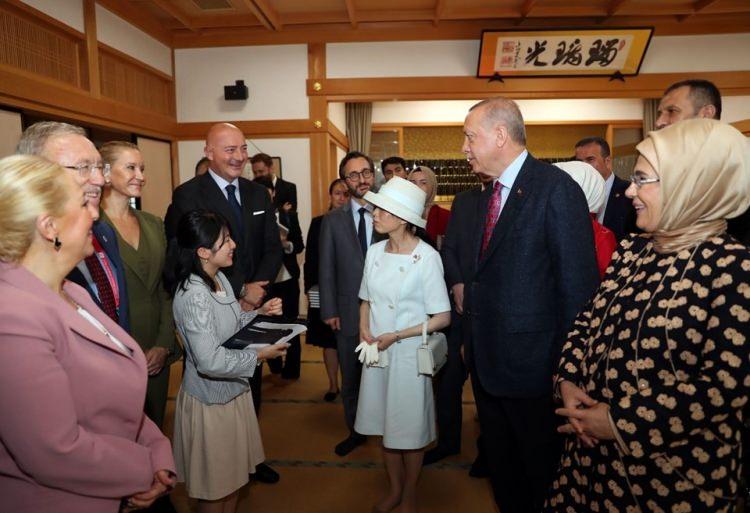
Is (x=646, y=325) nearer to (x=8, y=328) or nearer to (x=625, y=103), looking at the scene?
(x=8, y=328)

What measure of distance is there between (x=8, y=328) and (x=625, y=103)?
9416mm

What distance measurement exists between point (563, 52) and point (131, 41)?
4.92 m

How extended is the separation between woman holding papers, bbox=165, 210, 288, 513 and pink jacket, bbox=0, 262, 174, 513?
59cm

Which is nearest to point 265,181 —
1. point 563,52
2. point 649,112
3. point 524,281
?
point 524,281

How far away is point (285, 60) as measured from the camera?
606 centimetres

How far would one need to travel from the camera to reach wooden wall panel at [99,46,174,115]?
4.88m

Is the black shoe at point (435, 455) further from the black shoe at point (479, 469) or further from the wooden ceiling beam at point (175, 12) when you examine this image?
the wooden ceiling beam at point (175, 12)

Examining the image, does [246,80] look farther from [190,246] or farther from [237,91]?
[190,246]

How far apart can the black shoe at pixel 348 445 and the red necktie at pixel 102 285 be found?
1.59m

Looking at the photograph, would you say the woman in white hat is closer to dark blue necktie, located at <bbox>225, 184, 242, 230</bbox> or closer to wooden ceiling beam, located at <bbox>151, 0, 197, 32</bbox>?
dark blue necktie, located at <bbox>225, 184, 242, 230</bbox>

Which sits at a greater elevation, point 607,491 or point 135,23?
point 135,23

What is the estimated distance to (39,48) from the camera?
4.05m

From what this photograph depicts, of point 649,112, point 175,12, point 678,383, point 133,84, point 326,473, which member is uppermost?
point 175,12

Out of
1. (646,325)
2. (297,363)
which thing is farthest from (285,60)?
Result: (646,325)
